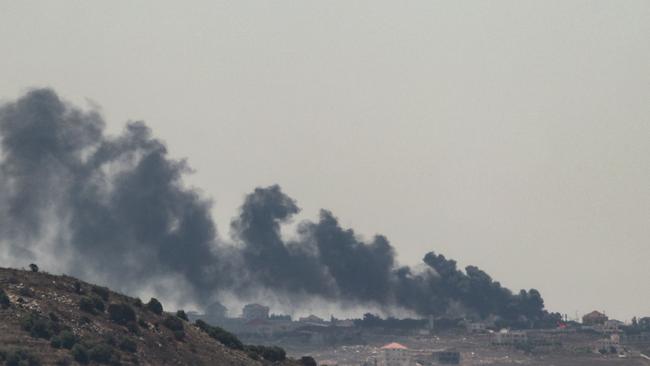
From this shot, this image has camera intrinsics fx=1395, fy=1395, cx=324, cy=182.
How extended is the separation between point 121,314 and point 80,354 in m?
17.3

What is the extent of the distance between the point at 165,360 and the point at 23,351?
65.0ft

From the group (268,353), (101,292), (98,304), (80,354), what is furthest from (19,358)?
(268,353)

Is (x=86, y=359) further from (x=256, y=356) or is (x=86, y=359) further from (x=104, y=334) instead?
(x=256, y=356)

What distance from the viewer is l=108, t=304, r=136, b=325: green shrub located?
146 m

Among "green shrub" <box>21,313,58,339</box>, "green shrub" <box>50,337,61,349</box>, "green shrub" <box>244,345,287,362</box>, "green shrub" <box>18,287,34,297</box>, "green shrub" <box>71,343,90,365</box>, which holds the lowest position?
"green shrub" <box>71,343,90,365</box>

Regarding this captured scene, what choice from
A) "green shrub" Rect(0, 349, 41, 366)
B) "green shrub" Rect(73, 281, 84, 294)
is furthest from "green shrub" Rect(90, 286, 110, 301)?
"green shrub" Rect(0, 349, 41, 366)

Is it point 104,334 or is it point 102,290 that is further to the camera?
point 102,290

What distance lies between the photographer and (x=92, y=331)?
139375 millimetres

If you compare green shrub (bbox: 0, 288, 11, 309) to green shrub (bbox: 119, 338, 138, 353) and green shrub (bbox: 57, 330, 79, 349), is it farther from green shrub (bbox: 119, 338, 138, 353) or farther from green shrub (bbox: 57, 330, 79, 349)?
green shrub (bbox: 119, 338, 138, 353)

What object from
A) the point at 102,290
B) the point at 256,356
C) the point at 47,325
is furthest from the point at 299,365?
the point at 47,325

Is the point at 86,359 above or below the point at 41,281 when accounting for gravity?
below

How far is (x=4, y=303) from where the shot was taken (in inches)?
5374

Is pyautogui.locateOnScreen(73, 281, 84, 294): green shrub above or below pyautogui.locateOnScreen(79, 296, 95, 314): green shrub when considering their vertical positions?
above

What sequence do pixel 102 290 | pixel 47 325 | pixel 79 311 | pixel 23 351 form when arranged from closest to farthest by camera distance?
1. pixel 23 351
2. pixel 47 325
3. pixel 79 311
4. pixel 102 290
